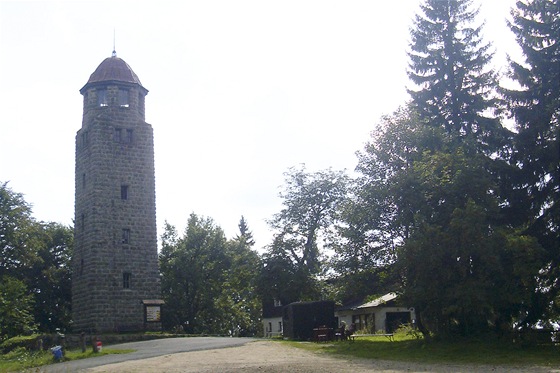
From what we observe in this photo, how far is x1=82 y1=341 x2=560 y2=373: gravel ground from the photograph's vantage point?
19.5 m

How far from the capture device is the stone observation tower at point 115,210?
4038cm

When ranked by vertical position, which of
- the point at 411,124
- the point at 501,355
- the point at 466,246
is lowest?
the point at 501,355

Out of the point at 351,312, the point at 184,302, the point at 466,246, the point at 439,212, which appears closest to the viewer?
the point at 466,246

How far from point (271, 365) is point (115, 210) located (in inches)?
905

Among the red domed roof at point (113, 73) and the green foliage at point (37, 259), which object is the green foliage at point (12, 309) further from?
the red domed roof at point (113, 73)

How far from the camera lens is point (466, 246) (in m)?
25.0

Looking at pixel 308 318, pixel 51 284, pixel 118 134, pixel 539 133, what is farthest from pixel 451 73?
pixel 51 284

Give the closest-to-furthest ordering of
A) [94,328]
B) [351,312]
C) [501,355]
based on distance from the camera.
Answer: [501,355] < [94,328] < [351,312]

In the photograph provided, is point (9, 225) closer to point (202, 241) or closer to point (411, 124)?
point (202, 241)

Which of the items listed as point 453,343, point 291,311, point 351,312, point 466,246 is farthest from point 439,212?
point 351,312

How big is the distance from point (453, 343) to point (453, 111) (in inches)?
429

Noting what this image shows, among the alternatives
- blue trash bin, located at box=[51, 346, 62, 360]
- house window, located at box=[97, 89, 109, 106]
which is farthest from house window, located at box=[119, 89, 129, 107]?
blue trash bin, located at box=[51, 346, 62, 360]

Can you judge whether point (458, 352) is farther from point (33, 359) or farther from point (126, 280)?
point (126, 280)

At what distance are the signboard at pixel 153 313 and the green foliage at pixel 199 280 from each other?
1413 centimetres
